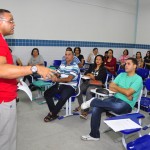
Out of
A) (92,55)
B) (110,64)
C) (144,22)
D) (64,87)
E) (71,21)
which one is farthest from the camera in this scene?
(144,22)

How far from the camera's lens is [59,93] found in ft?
11.7

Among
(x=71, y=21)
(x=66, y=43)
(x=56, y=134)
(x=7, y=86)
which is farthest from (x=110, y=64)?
(x=7, y=86)

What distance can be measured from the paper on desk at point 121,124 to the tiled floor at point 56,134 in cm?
50

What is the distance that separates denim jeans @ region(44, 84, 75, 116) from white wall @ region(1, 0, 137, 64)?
244 cm

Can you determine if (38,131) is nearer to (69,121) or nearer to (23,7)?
(69,121)

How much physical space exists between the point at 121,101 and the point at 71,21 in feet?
13.9

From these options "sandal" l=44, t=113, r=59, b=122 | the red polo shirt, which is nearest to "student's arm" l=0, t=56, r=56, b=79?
the red polo shirt

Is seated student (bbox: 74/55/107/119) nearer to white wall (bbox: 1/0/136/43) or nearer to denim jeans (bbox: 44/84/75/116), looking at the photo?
denim jeans (bbox: 44/84/75/116)

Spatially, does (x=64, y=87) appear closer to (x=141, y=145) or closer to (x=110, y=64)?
(x=141, y=145)

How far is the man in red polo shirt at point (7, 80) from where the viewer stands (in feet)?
4.30

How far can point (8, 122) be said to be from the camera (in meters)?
1.58

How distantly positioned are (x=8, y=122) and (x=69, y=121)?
1969 millimetres

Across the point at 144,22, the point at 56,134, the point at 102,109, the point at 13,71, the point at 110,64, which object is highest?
the point at 144,22

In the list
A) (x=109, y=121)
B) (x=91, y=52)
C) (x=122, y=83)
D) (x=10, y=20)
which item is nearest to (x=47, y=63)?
(x=91, y=52)
